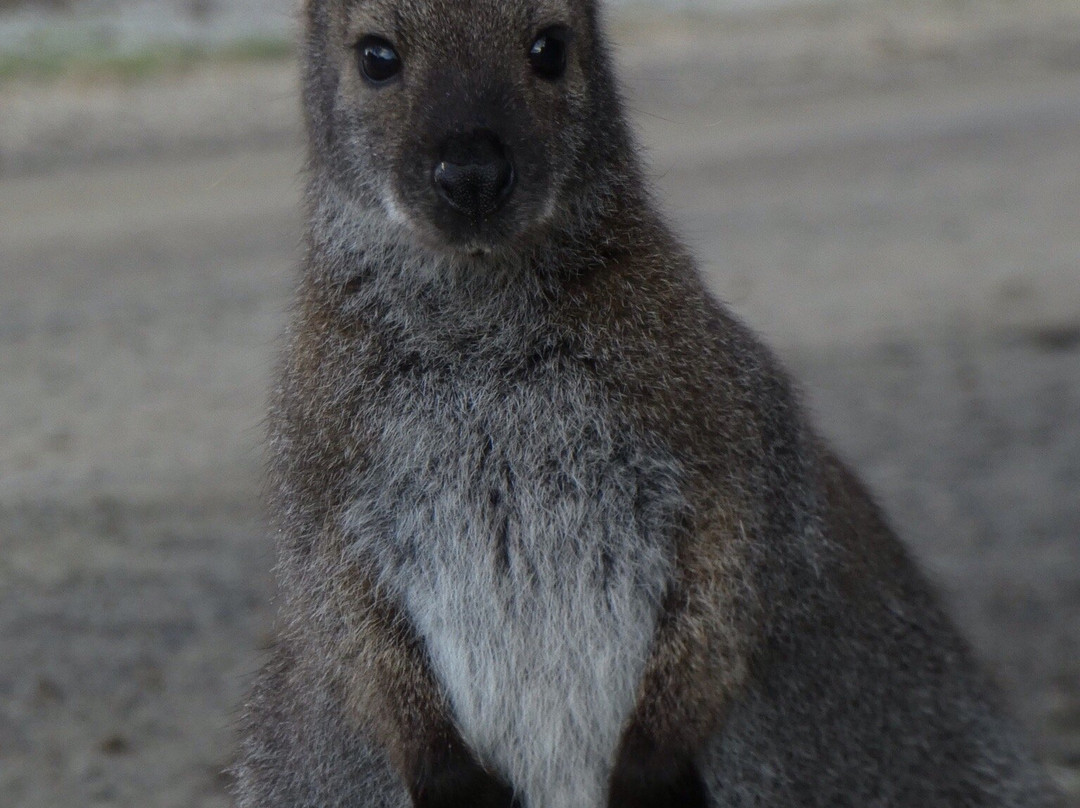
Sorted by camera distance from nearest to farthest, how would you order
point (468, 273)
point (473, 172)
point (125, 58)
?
point (473, 172)
point (468, 273)
point (125, 58)

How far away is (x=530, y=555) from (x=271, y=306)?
587cm

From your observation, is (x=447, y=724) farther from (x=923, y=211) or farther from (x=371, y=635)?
(x=923, y=211)

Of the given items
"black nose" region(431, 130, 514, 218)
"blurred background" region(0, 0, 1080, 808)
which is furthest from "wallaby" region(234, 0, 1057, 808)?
"blurred background" region(0, 0, 1080, 808)

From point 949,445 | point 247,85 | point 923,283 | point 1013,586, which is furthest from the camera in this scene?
point 247,85

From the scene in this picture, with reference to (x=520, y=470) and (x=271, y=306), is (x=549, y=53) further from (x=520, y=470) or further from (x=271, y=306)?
(x=271, y=306)

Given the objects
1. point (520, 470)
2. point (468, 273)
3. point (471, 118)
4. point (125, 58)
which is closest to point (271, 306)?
point (468, 273)

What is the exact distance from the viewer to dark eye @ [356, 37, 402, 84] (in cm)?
319

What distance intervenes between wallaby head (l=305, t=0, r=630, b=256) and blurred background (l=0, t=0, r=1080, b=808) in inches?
17.4

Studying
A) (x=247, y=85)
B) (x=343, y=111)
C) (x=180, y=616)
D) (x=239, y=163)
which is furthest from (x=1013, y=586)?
(x=247, y=85)

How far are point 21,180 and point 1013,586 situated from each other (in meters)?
7.95

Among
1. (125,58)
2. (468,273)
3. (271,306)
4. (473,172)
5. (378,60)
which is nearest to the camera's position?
(473,172)

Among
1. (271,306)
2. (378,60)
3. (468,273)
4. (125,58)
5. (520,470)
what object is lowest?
(125,58)

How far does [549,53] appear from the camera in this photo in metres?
3.22

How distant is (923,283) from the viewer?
9461 millimetres
